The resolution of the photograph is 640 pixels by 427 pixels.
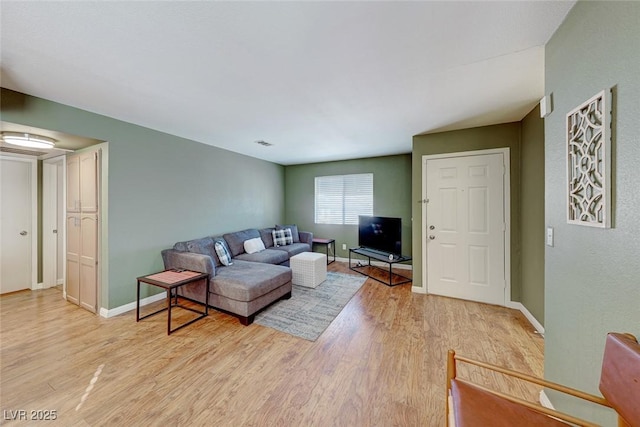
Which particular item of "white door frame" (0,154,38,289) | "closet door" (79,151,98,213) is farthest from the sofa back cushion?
"white door frame" (0,154,38,289)

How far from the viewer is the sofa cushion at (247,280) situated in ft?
8.91

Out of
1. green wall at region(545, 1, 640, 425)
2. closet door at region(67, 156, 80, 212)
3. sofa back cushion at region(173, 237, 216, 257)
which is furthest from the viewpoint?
sofa back cushion at region(173, 237, 216, 257)

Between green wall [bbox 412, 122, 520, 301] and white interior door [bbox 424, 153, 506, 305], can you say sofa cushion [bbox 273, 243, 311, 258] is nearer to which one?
green wall [bbox 412, 122, 520, 301]

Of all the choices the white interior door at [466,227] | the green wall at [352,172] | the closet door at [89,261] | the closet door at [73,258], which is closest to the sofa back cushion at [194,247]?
the closet door at [89,261]

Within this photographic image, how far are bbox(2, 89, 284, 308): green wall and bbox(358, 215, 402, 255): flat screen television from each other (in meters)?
2.75

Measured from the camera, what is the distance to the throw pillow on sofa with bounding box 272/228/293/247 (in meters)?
5.14

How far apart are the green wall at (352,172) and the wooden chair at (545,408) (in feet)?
13.2

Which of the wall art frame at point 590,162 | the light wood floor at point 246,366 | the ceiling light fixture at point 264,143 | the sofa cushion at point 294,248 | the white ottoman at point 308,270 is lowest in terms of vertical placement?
the light wood floor at point 246,366

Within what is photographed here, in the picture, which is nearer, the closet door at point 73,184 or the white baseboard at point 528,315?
the white baseboard at point 528,315

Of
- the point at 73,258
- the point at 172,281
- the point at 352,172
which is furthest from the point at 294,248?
the point at 73,258

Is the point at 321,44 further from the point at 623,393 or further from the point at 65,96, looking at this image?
the point at 65,96

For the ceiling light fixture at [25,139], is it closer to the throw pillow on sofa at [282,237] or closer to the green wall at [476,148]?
the throw pillow on sofa at [282,237]

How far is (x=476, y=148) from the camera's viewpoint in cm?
320

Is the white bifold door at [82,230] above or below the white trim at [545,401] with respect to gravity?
above
